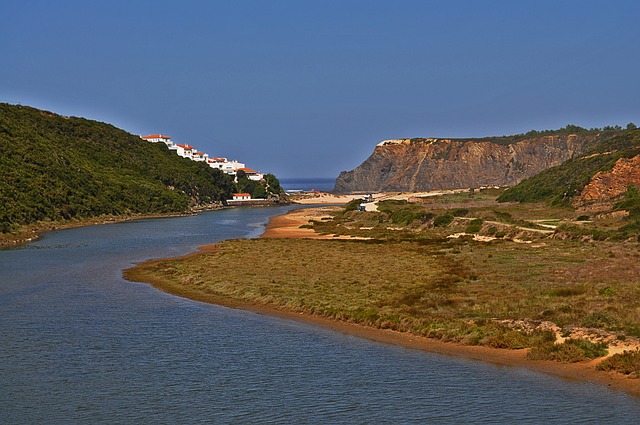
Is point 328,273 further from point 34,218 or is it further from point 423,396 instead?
point 34,218

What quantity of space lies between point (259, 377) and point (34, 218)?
7675 centimetres

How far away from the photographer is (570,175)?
107 meters

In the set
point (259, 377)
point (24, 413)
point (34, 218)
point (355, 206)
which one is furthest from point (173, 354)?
point (355, 206)

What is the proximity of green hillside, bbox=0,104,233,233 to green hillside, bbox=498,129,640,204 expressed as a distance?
206ft

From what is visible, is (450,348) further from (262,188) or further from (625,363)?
(262,188)

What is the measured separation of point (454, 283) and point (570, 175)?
78.6 m

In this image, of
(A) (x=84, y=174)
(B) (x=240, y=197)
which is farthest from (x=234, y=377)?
(B) (x=240, y=197)

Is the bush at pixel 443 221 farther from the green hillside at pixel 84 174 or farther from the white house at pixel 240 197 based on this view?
the white house at pixel 240 197

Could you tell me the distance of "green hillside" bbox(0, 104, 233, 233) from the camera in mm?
98188

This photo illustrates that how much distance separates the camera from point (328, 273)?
4119 cm

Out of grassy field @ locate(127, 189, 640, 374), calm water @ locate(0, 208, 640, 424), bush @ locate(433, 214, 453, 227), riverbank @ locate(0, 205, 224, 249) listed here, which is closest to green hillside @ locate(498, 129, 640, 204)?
bush @ locate(433, 214, 453, 227)

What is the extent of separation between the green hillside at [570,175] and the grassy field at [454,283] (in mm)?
33723

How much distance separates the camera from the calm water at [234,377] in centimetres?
1838

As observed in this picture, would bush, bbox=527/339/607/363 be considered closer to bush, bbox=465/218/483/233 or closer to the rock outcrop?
bush, bbox=465/218/483/233
